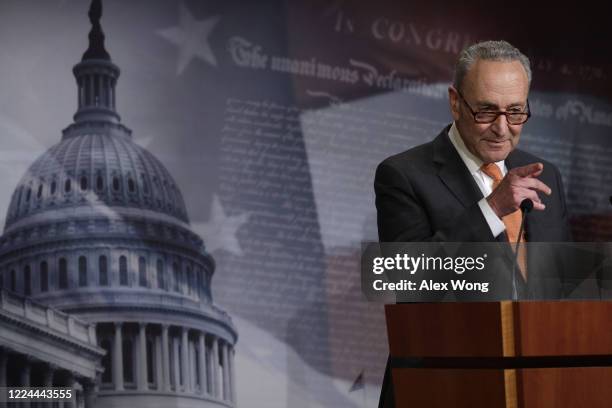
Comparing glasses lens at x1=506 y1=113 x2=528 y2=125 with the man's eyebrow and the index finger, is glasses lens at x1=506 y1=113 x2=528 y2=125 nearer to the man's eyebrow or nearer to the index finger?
the man's eyebrow

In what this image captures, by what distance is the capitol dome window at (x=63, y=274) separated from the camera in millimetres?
5898

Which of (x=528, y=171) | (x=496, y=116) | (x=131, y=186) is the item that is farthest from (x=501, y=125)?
(x=131, y=186)

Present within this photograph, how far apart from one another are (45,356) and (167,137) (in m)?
1.44

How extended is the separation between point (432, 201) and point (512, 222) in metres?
0.20

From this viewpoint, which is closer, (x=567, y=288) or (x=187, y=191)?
(x=567, y=288)

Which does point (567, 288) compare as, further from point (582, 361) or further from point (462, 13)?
point (462, 13)

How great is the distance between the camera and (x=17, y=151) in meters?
5.78

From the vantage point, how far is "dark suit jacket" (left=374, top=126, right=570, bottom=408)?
2.26 meters

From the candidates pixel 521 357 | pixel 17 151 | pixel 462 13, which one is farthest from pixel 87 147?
pixel 521 357

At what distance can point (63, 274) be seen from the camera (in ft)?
19.4

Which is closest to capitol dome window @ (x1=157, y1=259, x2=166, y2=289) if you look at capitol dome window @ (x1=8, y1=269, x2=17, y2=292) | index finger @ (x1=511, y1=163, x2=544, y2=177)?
capitol dome window @ (x1=8, y1=269, x2=17, y2=292)

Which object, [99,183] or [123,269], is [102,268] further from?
[99,183]

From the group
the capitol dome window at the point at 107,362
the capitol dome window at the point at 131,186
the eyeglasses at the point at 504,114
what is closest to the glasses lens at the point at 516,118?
the eyeglasses at the point at 504,114

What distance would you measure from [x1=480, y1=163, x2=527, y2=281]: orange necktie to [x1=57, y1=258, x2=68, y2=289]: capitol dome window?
399 centimetres
